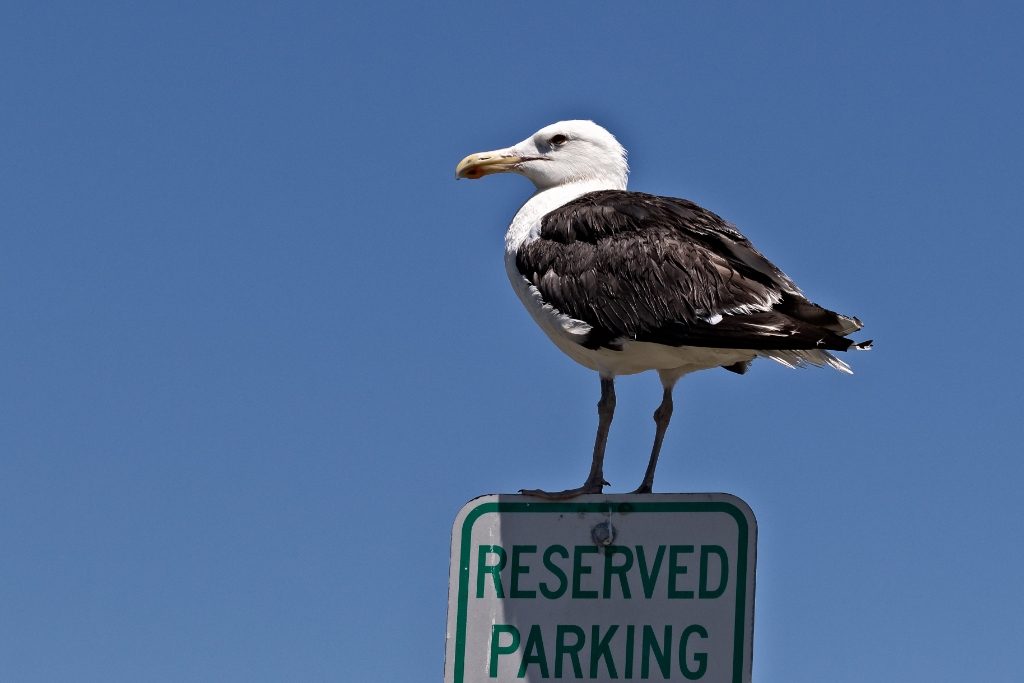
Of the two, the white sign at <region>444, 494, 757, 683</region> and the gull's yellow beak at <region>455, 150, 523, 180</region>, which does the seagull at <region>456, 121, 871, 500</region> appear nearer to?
the gull's yellow beak at <region>455, 150, 523, 180</region>

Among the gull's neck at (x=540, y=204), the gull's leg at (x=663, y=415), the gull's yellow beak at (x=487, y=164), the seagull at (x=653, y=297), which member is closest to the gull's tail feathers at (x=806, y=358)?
the seagull at (x=653, y=297)

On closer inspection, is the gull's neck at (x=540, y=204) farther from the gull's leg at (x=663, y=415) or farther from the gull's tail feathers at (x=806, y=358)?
the gull's tail feathers at (x=806, y=358)

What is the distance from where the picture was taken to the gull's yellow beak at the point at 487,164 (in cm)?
698

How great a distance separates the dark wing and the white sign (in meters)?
1.14

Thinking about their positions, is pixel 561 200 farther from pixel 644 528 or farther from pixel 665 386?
pixel 644 528

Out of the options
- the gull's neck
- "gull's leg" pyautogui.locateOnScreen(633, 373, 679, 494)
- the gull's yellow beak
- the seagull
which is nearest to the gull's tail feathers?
the seagull

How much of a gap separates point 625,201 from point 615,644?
2.76 meters

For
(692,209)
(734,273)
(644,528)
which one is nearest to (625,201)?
(692,209)

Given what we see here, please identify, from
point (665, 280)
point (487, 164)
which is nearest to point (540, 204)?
point (487, 164)

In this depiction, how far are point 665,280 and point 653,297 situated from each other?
102 millimetres

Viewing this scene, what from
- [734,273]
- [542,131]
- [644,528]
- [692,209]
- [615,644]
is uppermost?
[542,131]

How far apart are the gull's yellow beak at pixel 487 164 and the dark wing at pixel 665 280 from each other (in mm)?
1003

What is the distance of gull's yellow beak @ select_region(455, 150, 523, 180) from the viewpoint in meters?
6.98

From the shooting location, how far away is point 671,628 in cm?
364
